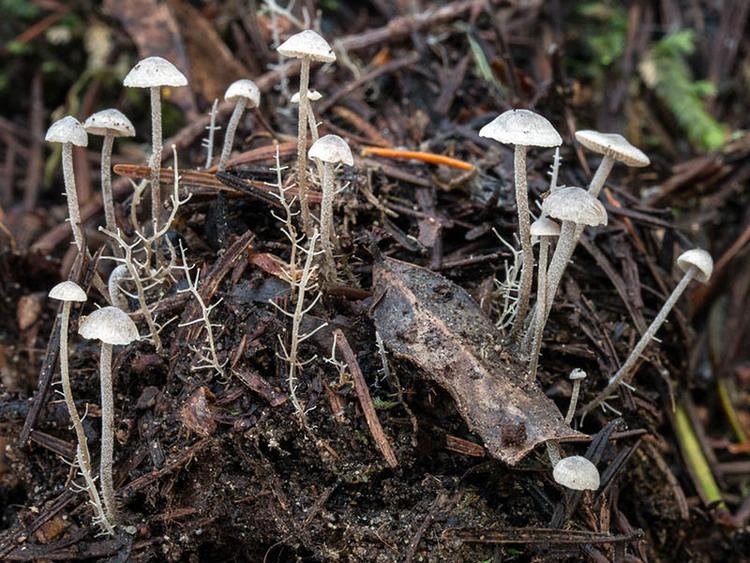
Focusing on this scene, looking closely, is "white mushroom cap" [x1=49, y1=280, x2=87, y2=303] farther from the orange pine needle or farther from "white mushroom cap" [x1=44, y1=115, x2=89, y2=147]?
the orange pine needle

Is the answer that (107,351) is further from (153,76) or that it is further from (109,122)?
(153,76)

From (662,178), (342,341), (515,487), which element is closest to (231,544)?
(342,341)

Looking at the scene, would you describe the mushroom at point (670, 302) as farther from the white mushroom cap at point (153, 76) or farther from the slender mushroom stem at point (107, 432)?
the white mushroom cap at point (153, 76)

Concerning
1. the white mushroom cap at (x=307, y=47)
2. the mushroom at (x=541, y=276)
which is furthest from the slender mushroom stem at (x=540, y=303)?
the white mushroom cap at (x=307, y=47)

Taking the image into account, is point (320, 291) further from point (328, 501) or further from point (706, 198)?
point (706, 198)

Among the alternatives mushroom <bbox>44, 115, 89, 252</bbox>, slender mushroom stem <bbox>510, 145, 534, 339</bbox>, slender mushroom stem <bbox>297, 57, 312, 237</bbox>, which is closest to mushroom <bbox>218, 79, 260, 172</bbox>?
slender mushroom stem <bbox>297, 57, 312, 237</bbox>

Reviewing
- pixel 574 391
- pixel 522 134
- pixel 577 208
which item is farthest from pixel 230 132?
pixel 574 391
